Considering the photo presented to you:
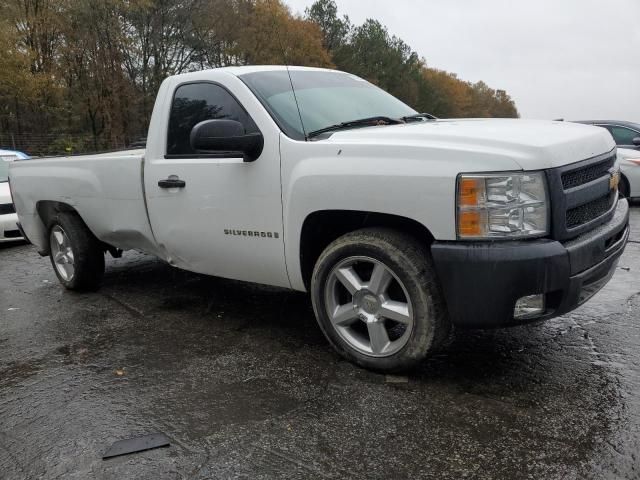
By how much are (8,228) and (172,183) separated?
17.5 feet

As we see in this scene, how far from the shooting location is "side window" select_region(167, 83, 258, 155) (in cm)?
408

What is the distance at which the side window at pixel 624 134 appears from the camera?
1067 cm

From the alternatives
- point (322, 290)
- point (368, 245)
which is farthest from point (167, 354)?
point (368, 245)

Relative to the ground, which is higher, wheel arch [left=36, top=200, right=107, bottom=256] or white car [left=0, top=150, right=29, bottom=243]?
wheel arch [left=36, top=200, right=107, bottom=256]

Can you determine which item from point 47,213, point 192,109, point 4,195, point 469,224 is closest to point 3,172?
point 4,195

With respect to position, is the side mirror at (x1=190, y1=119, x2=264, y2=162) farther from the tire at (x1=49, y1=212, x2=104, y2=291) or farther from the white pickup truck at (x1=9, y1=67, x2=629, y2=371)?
the tire at (x1=49, y1=212, x2=104, y2=291)

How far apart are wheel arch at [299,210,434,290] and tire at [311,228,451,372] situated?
2.8 inches

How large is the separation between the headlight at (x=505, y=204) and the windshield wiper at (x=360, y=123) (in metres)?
1.14

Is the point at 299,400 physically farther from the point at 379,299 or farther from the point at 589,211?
the point at 589,211

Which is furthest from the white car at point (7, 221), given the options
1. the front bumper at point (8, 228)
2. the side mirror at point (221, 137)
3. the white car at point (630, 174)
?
the white car at point (630, 174)

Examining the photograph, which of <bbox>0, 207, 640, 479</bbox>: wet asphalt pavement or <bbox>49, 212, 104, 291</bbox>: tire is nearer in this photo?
<bbox>0, 207, 640, 479</bbox>: wet asphalt pavement

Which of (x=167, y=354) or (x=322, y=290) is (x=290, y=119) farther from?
(x=167, y=354)

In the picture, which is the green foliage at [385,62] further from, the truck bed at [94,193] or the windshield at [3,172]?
the truck bed at [94,193]

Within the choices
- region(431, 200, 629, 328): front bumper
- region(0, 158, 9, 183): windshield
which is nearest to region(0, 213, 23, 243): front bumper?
region(0, 158, 9, 183): windshield
